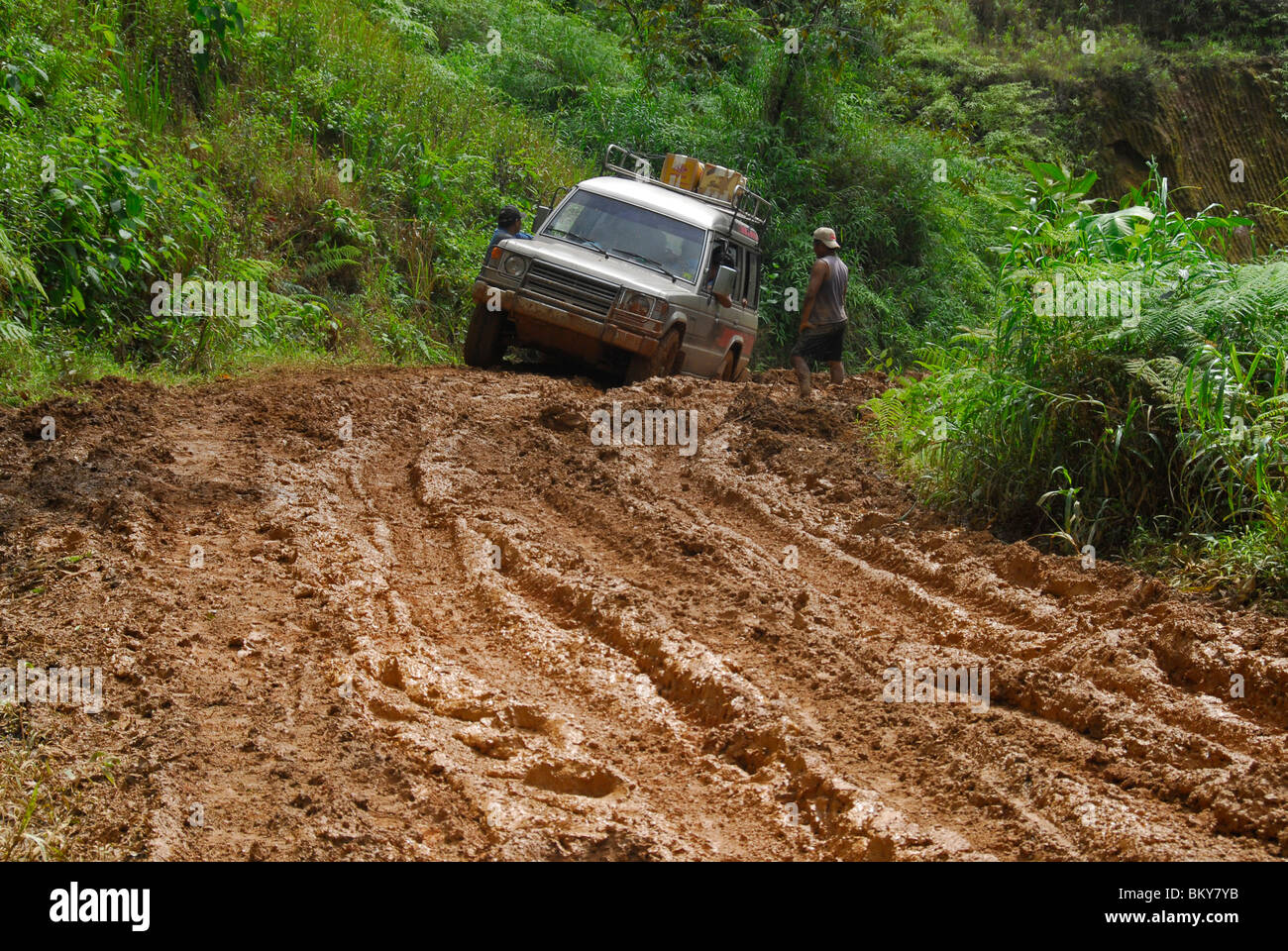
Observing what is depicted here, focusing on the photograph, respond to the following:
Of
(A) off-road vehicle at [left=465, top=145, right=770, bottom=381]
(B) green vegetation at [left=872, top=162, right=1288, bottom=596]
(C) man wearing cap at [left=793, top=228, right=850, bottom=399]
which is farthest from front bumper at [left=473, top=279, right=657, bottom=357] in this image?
(B) green vegetation at [left=872, top=162, right=1288, bottom=596]

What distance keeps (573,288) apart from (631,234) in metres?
1.49

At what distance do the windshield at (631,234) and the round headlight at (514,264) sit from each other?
107 cm

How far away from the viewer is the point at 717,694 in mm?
4203

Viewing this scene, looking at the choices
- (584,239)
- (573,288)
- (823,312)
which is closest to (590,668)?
(573,288)

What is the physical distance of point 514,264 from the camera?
34.1ft

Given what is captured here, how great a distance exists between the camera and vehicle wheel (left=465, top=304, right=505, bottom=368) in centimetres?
1077

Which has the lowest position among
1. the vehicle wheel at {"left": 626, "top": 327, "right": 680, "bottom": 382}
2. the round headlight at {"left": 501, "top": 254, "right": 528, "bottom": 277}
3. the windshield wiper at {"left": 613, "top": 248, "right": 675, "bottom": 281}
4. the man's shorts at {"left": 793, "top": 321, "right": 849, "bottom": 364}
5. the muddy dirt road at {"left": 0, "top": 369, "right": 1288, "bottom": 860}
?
the muddy dirt road at {"left": 0, "top": 369, "right": 1288, "bottom": 860}

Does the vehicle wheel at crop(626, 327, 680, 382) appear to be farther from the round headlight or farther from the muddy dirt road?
the muddy dirt road

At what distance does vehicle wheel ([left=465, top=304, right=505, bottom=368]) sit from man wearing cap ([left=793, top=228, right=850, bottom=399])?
2.90 metres

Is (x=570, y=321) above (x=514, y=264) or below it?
below

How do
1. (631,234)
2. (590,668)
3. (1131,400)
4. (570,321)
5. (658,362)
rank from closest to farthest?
(590,668)
(1131,400)
(570,321)
(658,362)
(631,234)

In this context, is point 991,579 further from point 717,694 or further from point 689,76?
point 689,76

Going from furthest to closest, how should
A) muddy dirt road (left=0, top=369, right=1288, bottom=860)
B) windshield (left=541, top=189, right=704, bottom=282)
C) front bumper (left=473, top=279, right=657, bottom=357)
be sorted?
windshield (left=541, top=189, right=704, bottom=282) < front bumper (left=473, top=279, right=657, bottom=357) < muddy dirt road (left=0, top=369, right=1288, bottom=860)

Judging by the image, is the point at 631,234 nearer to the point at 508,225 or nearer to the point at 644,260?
the point at 644,260
